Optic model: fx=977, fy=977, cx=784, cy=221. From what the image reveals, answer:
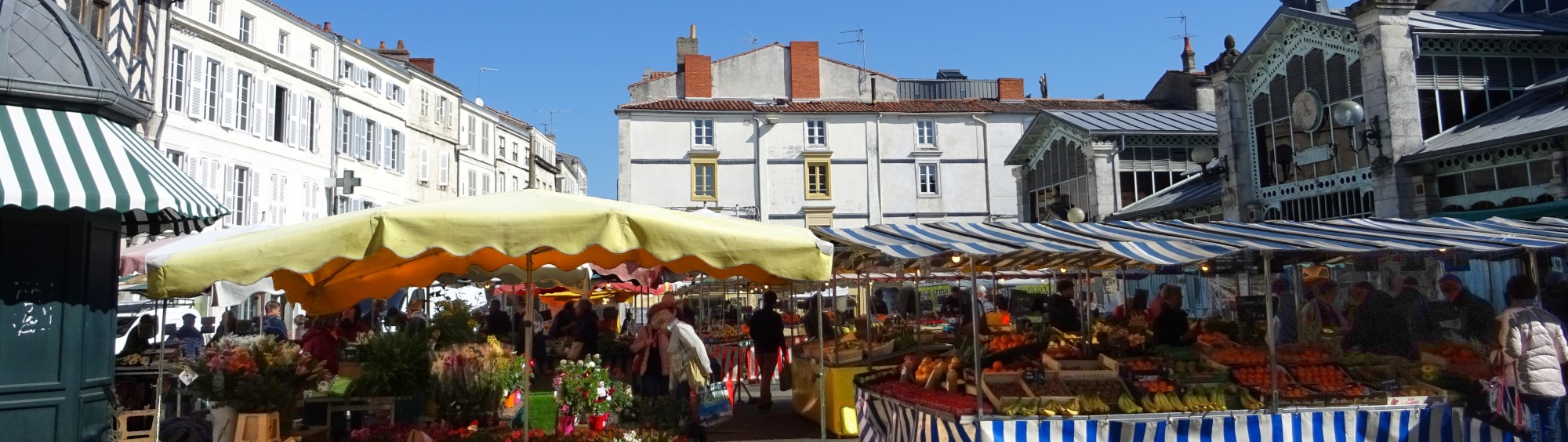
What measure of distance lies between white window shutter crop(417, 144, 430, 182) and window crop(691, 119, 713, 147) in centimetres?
1001

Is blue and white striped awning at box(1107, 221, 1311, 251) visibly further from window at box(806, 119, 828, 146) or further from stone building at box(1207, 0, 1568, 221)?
window at box(806, 119, 828, 146)

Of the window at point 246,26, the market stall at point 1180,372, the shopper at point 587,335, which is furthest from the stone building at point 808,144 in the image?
the market stall at point 1180,372

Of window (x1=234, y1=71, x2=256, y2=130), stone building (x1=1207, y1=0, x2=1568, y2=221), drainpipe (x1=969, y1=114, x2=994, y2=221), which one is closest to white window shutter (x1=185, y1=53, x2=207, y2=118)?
window (x1=234, y1=71, x2=256, y2=130)

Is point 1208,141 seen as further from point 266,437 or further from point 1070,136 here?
point 266,437

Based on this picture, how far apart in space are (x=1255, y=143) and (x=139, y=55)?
20.6 m

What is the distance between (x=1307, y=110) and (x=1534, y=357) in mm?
10859

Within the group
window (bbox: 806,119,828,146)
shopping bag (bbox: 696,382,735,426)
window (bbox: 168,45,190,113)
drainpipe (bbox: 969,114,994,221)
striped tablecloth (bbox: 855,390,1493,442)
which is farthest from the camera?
drainpipe (bbox: 969,114,994,221)

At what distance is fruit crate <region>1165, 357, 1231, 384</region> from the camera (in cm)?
712

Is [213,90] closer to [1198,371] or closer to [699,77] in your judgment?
[699,77]

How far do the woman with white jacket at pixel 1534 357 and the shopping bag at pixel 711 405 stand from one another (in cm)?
601

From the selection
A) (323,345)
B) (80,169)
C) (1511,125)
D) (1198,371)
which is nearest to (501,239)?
(80,169)

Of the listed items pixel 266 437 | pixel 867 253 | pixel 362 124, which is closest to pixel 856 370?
pixel 867 253

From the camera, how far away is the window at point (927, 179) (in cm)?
3822

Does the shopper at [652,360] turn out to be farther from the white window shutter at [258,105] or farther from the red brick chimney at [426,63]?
the red brick chimney at [426,63]
